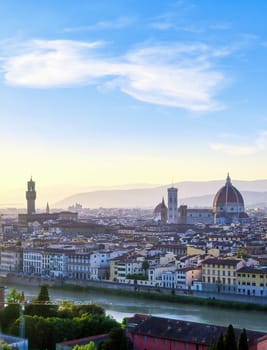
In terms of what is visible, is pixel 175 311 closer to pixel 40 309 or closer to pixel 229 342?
pixel 40 309

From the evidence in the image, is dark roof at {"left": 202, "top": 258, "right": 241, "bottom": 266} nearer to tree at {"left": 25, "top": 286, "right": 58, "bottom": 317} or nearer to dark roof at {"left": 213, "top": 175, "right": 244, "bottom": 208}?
tree at {"left": 25, "top": 286, "right": 58, "bottom": 317}

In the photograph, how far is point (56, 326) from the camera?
10727mm

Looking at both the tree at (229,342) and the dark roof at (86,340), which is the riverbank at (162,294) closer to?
the dark roof at (86,340)

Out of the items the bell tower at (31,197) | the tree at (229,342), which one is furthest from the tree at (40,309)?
the bell tower at (31,197)

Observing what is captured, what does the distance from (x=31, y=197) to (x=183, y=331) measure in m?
38.8

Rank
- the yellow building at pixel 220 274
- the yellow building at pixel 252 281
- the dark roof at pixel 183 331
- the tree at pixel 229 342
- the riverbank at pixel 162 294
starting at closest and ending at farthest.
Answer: the tree at pixel 229 342 < the dark roof at pixel 183 331 < the riverbank at pixel 162 294 < the yellow building at pixel 252 281 < the yellow building at pixel 220 274

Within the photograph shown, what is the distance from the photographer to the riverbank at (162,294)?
16.0m

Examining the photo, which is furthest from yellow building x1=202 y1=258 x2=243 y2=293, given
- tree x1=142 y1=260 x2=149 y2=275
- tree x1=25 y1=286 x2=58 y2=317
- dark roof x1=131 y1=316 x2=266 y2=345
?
dark roof x1=131 y1=316 x2=266 y2=345

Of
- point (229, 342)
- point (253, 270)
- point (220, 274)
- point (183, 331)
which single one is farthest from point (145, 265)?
point (229, 342)

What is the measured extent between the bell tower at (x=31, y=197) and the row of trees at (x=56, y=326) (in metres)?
36.0

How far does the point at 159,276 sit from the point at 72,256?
370cm

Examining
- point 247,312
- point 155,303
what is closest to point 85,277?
point 155,303

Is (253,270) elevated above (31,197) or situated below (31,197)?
below

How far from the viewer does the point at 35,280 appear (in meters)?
21.0
